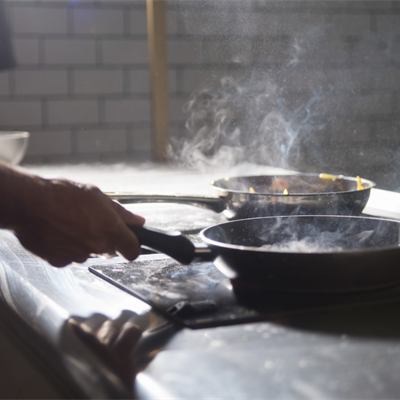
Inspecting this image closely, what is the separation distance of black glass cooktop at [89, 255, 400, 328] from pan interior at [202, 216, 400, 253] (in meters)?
0.06

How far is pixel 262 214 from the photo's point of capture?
2.43 feet

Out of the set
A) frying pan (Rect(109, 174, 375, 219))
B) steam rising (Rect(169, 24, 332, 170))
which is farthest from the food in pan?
steam rising (Rect(169, 24, 332, 170))

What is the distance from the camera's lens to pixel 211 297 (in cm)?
45

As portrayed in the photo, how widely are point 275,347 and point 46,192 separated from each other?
0.84 ft

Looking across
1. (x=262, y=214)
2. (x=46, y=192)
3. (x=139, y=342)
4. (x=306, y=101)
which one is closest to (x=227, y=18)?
(x=306, y=101)

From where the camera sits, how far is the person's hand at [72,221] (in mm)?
485

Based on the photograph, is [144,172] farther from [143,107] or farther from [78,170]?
[143,107]

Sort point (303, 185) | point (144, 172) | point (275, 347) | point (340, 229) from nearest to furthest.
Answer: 1. point (275, 347)
2. point (340, 229)
3. point (303, 185)
4. point (144, 172)

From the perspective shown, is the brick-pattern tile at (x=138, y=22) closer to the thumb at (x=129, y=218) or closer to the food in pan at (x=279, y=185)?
the food in pan at (x=279, y=185)

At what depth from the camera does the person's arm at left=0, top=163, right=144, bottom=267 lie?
485 millimetres

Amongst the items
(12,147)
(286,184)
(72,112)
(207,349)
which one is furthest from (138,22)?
(207,349)

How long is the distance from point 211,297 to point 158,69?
148 cm

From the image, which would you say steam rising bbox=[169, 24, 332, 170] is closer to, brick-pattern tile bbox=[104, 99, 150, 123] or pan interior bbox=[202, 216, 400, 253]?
brick-pattern tile bbox=[104, 99, 150, 123]

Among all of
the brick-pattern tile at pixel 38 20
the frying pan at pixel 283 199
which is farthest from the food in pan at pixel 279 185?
the brick-pattern tile at pixel 38 20
